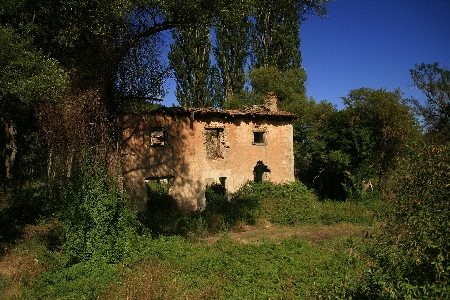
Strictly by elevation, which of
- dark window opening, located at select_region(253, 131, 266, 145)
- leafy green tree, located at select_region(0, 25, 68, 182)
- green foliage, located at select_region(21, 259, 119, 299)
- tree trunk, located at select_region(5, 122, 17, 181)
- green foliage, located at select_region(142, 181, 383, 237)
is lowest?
green foliage, located at select_region(21, 259, 119, 299)

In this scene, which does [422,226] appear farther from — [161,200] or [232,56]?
[232,56]

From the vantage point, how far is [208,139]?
1778cm

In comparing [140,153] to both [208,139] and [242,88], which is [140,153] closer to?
[208,139]

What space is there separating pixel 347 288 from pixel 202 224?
7241 millimetres

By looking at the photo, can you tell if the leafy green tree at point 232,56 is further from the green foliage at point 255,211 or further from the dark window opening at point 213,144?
the green foliage at point 255,211

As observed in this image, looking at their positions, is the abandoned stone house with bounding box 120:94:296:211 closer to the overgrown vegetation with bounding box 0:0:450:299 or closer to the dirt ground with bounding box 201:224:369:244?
the overgrown vegetation with bounding box 0:0:450:299

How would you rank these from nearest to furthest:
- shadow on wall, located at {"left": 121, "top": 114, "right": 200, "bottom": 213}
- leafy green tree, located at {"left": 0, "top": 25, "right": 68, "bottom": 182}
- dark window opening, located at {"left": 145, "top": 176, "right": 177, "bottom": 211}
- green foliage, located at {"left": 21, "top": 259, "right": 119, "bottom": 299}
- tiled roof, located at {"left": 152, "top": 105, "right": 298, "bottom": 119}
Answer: green foliage, located at {"left": 21, "top": 259, "right": 119, "bottom": 299}, leafy green tree, located at {"left": 0, "top": 25, "right": 68, "bottom": 182}, shadow on wall, located at {"left": 121, "top": 114, "right": 200, "bottom": 213}, dark window opening, located at {"left": 145, "top": 176, "right": 177, "bottom": 211}, tiled roof, located at {"left": 152, "top": 105, "right": 298, "bottom": 119}

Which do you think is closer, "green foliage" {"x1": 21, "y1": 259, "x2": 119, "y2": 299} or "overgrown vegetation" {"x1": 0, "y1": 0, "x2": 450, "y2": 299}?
"overgrown vegetation" {"x1": 0, "y1": 0, "x2": 450, "y2": 299}

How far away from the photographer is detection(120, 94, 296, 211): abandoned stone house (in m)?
15.1

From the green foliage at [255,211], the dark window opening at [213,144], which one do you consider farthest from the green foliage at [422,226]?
the dark window opening at [213,144]

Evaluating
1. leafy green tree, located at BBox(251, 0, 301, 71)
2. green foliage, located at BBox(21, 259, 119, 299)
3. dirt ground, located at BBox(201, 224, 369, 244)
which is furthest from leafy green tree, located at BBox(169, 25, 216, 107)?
green foliage, located at BBox(21, 259, 119, 299)

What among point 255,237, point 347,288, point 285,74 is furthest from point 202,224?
point 285,74

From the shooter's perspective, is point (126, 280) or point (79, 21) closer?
point (126, 280)

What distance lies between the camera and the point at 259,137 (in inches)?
757
